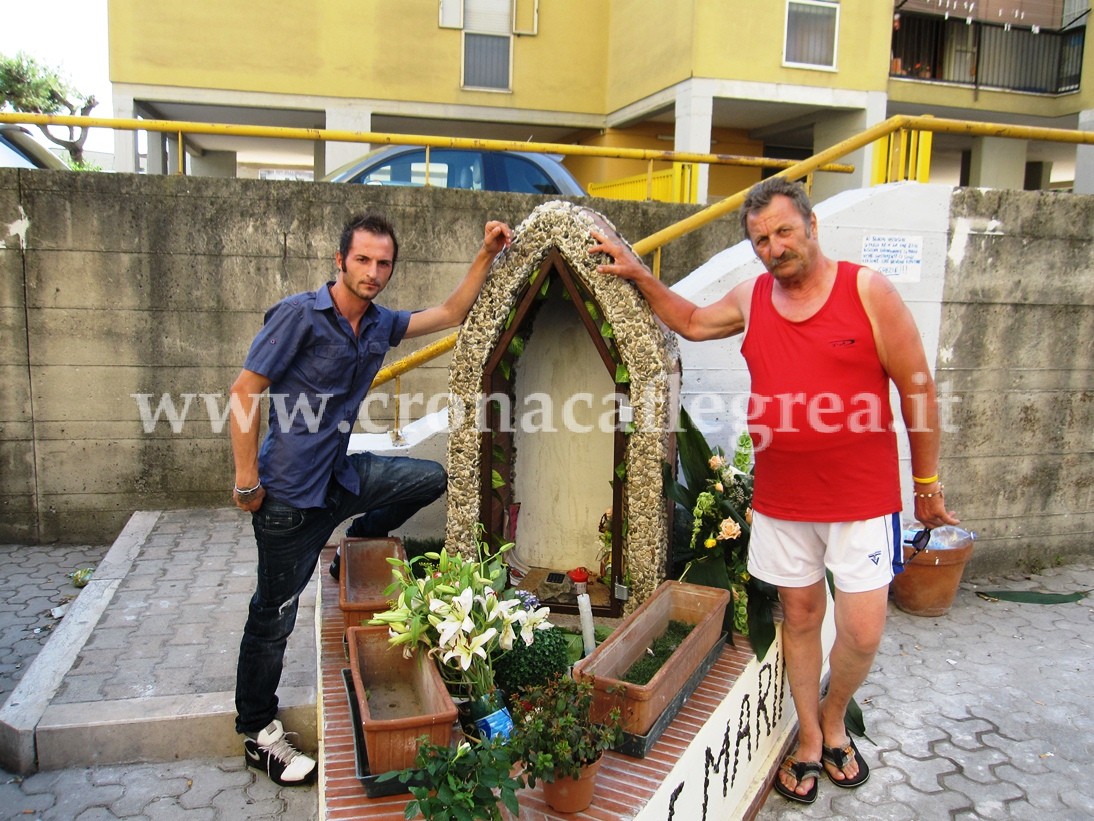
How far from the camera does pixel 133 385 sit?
5664 mm

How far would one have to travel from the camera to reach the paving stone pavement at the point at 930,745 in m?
2.96

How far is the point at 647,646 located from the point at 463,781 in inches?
43.0

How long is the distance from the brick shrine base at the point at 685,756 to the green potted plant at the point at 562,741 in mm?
75

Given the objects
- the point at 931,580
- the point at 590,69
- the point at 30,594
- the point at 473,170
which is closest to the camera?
the point at 931,580

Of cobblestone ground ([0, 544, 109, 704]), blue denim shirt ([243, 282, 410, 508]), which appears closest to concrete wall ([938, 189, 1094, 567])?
blue denim shirt ([243, 282, 410, 508])

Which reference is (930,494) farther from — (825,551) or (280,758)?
(280,758)

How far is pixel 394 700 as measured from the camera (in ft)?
8.54

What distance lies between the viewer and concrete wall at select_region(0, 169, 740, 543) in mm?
5473

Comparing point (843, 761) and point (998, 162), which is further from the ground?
point (998, 162)

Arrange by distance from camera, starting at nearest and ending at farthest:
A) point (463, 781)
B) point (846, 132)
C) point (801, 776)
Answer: point (463, 781)
point (801, 776)
point (846, 132)

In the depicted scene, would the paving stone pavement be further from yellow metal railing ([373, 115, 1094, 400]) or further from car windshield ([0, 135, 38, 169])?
car windshield ([0, 135, 38, 169])

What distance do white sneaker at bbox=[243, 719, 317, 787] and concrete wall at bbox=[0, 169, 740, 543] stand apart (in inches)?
123

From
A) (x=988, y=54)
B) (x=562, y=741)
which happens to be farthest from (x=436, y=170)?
(x=988, y=54)

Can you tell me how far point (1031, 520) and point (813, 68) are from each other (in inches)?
404
